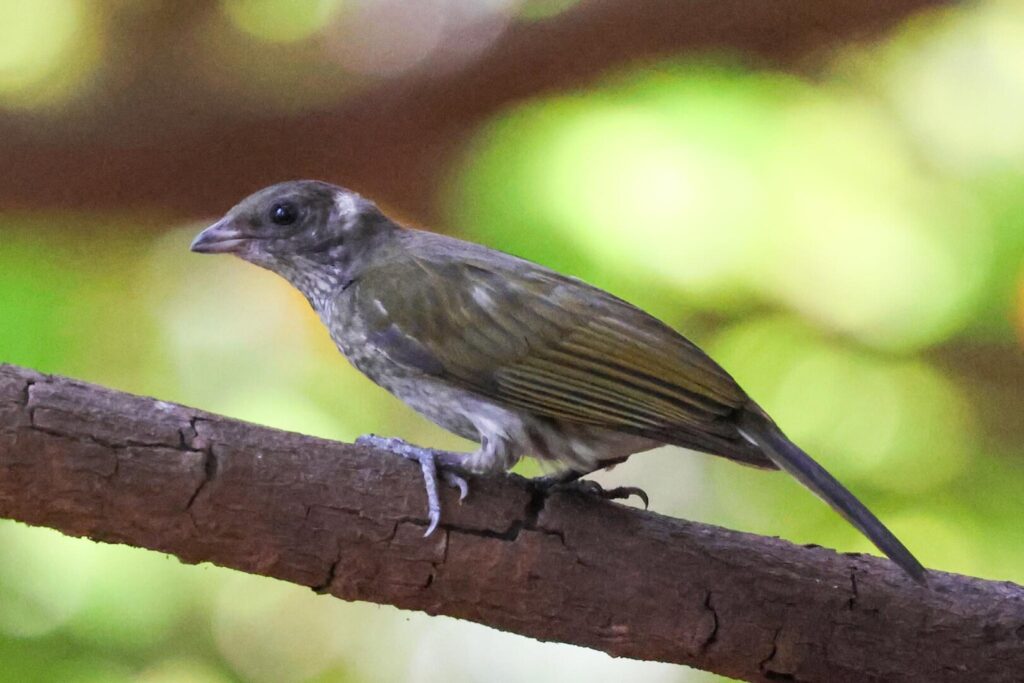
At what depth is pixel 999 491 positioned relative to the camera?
3.41 m

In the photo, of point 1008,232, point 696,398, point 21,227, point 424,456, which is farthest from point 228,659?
point 1008,232

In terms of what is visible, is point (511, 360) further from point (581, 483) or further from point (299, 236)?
point (299, 236)

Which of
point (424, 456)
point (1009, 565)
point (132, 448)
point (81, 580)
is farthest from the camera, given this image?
point (1009, 565)

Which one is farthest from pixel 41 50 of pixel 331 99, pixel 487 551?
pixel 487 551

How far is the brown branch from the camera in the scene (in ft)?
5.73

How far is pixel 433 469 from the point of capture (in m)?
1.95

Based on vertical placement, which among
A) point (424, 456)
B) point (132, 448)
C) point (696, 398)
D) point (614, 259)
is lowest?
point (132, 448)

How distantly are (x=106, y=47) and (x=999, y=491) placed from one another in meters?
2.80

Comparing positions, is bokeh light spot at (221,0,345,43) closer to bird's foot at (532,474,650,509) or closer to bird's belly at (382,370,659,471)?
bird's belly at (382,370,659,471)

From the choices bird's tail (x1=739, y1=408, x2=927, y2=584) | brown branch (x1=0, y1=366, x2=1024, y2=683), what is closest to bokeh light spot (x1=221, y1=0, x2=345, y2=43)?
brown branch (x1=0, y1=366, x2=1024, y2=683)

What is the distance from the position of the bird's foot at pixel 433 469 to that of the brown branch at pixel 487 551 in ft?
0.06

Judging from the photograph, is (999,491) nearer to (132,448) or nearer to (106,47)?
(132,448)

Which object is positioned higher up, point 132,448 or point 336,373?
point 336,373

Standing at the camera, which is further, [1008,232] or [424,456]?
[1008,232]
